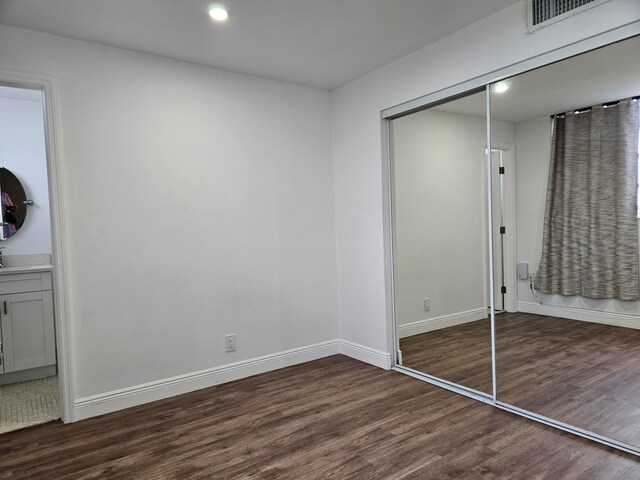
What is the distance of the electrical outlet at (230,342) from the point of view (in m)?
3.32

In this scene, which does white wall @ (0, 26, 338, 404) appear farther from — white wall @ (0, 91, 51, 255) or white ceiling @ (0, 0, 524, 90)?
white wall @ (0, 91, 51, 255)

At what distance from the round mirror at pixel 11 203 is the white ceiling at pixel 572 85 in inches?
161

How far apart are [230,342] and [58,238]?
4.80ft

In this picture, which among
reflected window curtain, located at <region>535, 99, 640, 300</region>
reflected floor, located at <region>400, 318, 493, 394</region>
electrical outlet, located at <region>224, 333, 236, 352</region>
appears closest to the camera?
reflected window curtain, located at <region>535, 99, 640, 300</region>

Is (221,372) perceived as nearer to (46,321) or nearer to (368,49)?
(46,321)

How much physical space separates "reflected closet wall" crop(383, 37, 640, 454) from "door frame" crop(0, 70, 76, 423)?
7.95 feet

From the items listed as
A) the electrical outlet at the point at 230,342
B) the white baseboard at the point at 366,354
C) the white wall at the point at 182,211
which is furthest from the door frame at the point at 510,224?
the electrical outlet at the point at 230,342

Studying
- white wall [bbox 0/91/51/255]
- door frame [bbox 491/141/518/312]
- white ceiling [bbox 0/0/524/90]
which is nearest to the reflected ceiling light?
door frame [bbox 491/141/518/312]

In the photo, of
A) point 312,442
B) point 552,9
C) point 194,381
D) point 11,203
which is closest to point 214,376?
point 194,381

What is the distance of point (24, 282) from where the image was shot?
135 inches

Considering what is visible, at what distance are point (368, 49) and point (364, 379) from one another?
2.56m

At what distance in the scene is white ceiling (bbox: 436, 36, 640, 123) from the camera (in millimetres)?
2131

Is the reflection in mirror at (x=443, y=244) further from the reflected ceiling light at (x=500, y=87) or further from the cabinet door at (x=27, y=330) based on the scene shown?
the cabinet door at (x=27, y=330)

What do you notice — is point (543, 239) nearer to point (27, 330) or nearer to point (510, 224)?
point (510, 224)
